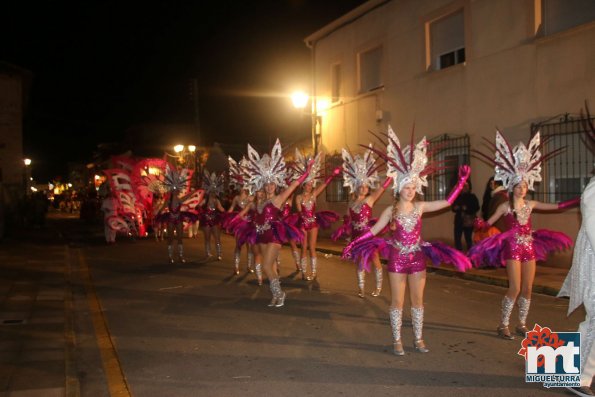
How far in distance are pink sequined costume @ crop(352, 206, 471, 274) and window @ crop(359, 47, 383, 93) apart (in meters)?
14.0

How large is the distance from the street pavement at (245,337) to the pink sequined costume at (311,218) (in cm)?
115

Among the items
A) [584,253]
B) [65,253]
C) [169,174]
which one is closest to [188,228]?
[65,253]

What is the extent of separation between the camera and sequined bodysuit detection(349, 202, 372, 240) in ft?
30.6

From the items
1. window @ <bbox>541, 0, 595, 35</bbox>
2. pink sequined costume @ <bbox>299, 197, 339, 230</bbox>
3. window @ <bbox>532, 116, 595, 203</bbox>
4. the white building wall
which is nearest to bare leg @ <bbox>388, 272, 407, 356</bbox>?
pink sequined costume @ <bbox>299, 197, 339, 230</bbox>

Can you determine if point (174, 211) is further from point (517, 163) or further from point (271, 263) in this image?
point (517, 163)

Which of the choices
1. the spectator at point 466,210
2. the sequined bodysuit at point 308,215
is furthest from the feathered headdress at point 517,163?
the spectator at point 466,210

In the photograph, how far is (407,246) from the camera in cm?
597

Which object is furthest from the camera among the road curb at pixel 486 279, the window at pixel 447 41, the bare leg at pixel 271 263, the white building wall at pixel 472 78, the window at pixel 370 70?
the window at pixel 370 70

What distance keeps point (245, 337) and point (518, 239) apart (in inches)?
140

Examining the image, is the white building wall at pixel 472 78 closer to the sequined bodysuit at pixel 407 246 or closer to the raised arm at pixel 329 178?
the raised arm at pixel 329 178

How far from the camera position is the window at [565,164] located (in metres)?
11.9

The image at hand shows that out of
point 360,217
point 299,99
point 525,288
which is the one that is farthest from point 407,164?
point 299,99

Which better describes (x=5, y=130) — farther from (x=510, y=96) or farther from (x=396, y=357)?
(x=396, y=357)

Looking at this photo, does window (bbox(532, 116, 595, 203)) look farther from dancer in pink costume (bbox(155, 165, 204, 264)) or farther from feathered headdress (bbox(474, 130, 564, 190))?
dancer in pink costume (bbox(155, 165, 204, 264))
